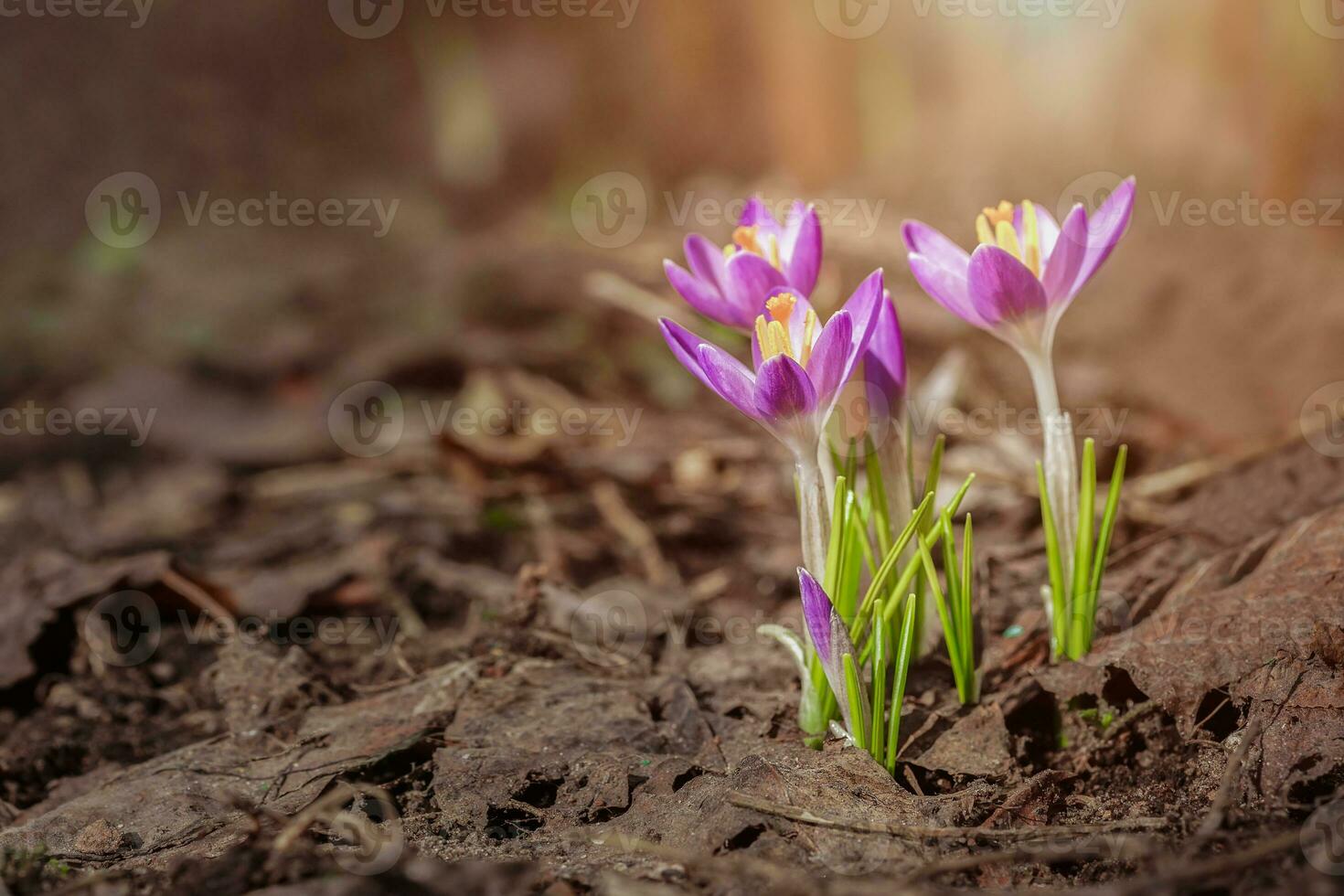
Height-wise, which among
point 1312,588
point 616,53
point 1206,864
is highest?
point 616,53

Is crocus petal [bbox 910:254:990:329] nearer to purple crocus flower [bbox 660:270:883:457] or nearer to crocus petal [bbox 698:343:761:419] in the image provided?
purple crocus flower [bbox 660:270:883:457]

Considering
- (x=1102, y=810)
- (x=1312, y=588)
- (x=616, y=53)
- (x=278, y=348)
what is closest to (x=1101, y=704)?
(x=1102, y=810)

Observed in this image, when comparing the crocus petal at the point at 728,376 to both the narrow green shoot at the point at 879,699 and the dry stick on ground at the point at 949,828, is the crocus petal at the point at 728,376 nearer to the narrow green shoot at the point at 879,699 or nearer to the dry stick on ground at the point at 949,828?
the narrow green shoot at the point at 879,699

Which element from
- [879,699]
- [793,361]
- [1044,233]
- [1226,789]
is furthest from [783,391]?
[1226,789]

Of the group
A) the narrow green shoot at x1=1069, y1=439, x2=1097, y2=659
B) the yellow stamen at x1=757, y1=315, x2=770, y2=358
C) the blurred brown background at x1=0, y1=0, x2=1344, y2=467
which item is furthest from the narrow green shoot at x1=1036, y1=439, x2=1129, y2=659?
the blurred brown background at x1=0, y1=0, x2=1344, y2=467

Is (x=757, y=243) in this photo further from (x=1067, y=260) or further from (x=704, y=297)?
(x=1067, y=260)

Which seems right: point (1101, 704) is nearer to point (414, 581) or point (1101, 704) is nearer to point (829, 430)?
point (829, 430)
